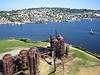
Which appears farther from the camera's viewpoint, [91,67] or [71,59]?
[71,59]

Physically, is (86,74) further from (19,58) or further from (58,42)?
(19,58)

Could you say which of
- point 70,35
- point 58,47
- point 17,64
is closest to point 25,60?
point 17,64

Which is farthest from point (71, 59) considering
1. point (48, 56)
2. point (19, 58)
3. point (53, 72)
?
point (19, 58)

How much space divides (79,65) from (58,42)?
9987mm

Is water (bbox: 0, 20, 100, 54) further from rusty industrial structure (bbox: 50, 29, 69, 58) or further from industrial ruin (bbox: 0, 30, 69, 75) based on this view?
industrial ruin (bbox: 0, 30, 69, 75)

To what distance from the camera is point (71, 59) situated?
36125 mm

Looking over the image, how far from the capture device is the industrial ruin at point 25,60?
2198 centimetres

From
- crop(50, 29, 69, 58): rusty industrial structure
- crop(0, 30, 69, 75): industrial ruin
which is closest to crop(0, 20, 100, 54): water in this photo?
crop(50, 29, 69, 58): rusty industrial structure

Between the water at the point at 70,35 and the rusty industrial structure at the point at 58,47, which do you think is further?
the water at the point at 70,35

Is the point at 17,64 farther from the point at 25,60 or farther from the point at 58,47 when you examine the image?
the point at 58,47

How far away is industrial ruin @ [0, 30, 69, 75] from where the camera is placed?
22.0 meters

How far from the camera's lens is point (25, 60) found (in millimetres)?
29625

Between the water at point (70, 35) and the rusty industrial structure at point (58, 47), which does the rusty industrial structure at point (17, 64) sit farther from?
the water at point (70, 35)

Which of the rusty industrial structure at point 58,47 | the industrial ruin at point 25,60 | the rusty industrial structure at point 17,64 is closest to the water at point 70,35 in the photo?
the rusty industrial structure at point 58,47
